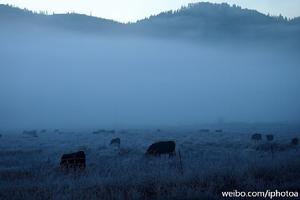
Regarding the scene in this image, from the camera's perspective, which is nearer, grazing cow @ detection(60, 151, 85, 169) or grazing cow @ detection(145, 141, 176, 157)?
grazing cow @ detection(60, 151, 85, 169)

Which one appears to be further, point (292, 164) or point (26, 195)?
point (292, 164)

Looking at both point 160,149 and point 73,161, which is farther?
point 160,149

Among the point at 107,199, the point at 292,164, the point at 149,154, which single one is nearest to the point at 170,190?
the point at 107,199

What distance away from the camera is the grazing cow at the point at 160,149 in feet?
70.2

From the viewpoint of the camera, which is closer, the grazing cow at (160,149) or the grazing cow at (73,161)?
the grazing cow at (73,161)

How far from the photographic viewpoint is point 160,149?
21.8m

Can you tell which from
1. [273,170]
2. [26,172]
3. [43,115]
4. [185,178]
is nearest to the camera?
[185,178]

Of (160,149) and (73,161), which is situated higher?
(73,161)

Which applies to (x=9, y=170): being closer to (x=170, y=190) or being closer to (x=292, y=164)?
(x=170, y=190)

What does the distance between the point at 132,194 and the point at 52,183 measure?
2.91 m

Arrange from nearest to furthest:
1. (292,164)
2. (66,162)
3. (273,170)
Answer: (273,170) < (292,164) < (66,162)

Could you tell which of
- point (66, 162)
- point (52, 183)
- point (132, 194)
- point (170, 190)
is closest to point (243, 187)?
point (170, 190)

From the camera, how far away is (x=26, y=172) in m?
15.0

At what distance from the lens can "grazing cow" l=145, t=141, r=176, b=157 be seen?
70.2ft
